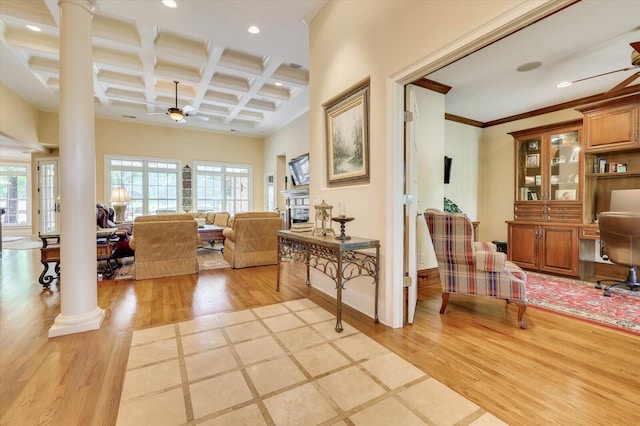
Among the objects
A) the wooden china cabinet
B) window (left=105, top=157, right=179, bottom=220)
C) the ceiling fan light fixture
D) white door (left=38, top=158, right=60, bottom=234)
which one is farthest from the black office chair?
white door (left=38, top=158, right=60, bottom=234)

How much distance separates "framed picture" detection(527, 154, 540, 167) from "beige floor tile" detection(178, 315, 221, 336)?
5.65m

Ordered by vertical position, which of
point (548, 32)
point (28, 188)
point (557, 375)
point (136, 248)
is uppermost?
point (548, 32)

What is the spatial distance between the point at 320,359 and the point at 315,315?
81 centimetres

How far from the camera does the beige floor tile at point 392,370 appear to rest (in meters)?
1.76

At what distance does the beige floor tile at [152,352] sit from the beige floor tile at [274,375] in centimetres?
68

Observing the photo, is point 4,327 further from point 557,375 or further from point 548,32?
point 548,32

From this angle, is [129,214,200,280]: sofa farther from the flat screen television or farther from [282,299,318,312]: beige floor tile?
the flat screen television

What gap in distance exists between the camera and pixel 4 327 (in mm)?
2541

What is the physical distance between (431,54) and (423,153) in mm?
2017

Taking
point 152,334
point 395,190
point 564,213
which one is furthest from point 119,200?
point 564,213

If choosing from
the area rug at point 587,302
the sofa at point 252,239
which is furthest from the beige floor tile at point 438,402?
the sofa at point 252,239

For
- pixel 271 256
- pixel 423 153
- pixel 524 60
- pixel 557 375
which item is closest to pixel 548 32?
pixel 524 60

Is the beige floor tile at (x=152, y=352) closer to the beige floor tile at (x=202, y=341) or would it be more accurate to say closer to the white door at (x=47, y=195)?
the beige floor tile at (x=202, y=341)

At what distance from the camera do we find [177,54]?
4.71 meters
